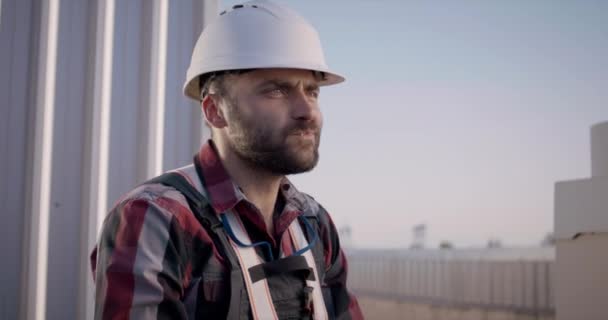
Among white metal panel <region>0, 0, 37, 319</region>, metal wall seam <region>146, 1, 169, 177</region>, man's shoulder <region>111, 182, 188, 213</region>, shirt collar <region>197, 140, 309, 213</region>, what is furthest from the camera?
metal wall seam <region>146, 1, 169, 177</region>

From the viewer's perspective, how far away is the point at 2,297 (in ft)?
8.02

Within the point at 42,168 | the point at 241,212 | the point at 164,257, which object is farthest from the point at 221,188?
the point at 42,168

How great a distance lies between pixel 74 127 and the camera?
8.81 ft

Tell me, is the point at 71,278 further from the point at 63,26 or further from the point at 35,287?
the point at 63,26

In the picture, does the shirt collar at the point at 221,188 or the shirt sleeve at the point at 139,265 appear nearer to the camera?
the shirt sleeve at the point at 139,265

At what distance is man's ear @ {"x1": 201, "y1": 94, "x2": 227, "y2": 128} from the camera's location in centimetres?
195

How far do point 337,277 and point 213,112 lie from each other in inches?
30.0

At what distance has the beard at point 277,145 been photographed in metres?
1.80

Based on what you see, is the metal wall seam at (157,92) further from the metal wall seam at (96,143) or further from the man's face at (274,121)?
the man's face at (274,121)

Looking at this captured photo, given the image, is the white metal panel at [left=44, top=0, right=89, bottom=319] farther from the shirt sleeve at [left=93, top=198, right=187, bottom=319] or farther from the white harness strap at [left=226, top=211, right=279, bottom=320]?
the white harness strap at [left=226, top=211, right=279, bottom=320]

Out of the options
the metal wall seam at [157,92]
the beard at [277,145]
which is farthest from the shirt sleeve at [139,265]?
the metal wall seam at [157,92]

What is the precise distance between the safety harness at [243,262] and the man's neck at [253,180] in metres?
0.11

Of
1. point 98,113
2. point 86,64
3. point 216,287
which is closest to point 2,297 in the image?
point 98,113

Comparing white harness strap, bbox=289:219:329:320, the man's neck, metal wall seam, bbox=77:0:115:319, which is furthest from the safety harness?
metal wall seam, bbox=77:0:115:319
